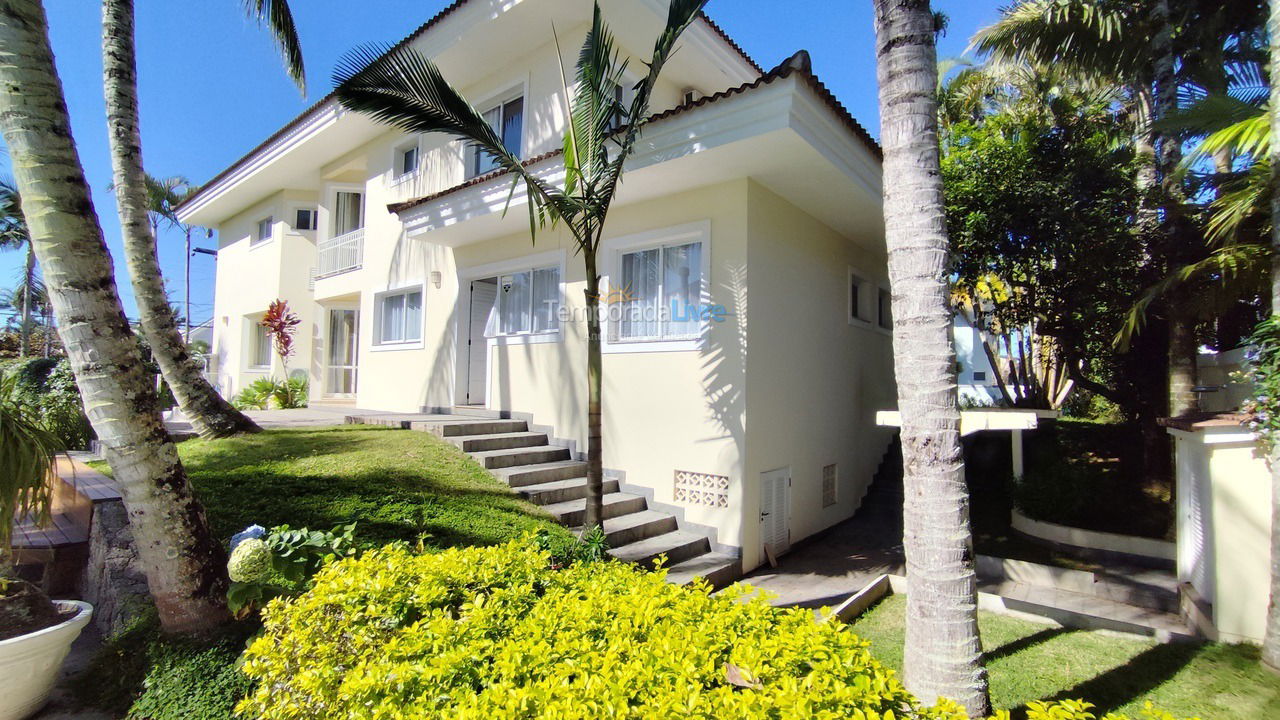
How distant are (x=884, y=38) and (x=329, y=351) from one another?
16.1 meters

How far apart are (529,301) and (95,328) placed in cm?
648

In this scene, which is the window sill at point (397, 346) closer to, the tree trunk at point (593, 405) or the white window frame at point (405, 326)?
the white window frame at point (405, 326)

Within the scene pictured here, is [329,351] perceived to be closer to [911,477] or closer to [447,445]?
[447,445]

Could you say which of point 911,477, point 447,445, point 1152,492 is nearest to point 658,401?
point 447,445

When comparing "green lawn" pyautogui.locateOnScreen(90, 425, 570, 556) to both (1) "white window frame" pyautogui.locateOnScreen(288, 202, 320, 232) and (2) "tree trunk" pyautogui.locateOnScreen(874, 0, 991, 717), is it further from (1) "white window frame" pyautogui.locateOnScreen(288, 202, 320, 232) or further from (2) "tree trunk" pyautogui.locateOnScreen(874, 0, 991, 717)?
(1) "white window frame" pyautogui.locateOnScreen(288, 202, 320, 232)

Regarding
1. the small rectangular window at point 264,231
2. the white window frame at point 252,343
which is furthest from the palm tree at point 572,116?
the white window frame at point 252,343

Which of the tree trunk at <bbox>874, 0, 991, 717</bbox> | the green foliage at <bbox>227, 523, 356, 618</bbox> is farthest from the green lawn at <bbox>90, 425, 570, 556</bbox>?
the tree trunk at <bbox>874, 0, 991, 717</bbox>

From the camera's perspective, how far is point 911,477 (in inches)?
132

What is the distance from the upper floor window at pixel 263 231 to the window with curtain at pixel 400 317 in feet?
28.7

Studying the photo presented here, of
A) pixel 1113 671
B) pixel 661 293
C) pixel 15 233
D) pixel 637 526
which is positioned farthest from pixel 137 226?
pixel 15 233

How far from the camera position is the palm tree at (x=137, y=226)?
7.50 meters

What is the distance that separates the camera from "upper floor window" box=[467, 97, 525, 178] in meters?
10.7

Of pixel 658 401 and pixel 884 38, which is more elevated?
pixel 884 38

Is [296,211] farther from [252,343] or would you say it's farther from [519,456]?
[519,456]
